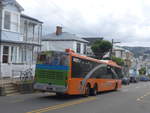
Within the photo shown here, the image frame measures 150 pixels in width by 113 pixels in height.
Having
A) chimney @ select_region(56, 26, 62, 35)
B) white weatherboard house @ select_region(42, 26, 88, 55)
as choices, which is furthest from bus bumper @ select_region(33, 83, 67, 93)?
chimney @ select_region(56, 26, 62, 35)

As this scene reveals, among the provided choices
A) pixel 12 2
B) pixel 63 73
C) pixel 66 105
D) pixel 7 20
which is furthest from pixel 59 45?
pixel 66 105

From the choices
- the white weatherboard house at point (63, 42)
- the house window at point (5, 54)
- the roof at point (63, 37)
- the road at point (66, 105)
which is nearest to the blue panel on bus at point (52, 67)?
the road at point (66, 105)

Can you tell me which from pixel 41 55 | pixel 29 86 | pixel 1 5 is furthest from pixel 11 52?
pixel 41 55

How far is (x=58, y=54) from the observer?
17469 millimetres

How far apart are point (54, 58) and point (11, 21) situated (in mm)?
10782

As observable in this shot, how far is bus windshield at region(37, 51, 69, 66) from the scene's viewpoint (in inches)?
677

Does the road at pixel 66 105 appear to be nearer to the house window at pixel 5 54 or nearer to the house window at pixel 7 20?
the house window at pixel 5 54

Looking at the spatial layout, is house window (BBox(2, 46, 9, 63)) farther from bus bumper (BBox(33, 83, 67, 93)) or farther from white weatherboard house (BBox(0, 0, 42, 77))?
bus bumper (BBox(33, 83, 67, 93))

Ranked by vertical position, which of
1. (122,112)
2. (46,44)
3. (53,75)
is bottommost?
(122,112)

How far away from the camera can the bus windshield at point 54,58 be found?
1719 centimetres

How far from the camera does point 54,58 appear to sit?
17625 mm

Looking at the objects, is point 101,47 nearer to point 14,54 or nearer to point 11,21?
point 14,54

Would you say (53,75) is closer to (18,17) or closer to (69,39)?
(18,17)

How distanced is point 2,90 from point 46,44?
29.8m
